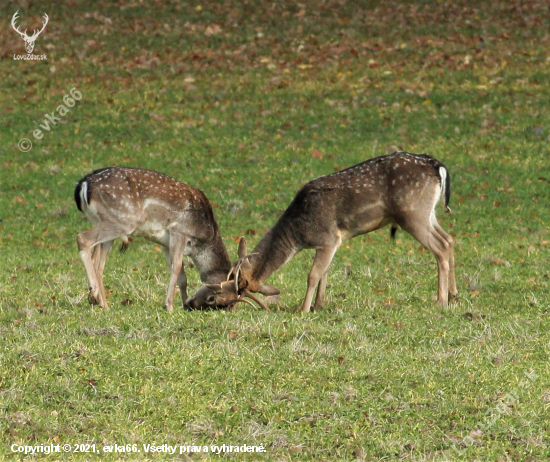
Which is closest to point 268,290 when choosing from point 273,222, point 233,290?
point 233,290

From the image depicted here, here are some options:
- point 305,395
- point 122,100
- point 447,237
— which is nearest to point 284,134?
point 122,100

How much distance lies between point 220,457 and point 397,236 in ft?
27.1

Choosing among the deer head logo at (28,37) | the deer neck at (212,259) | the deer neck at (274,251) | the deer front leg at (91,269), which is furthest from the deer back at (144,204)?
the deer head logo at (28,37)

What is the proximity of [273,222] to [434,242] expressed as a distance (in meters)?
4.59

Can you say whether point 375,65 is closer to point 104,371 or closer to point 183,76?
point 183,76

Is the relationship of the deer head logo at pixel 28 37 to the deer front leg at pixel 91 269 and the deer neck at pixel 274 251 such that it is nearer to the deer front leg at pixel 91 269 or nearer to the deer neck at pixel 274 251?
the deer front leg at pixel 91 269

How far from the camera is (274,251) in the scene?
10.3 m

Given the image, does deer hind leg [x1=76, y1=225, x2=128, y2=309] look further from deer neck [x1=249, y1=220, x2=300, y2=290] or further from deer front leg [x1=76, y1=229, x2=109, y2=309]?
deer neck [x1=249, y1=220, x2=300, y2=290]

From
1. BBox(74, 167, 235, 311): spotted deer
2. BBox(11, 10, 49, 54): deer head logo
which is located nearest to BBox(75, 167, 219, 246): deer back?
BBox(74, 167, 235, 311): spotted deer

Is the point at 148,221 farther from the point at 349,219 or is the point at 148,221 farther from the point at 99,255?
the point at 349,219

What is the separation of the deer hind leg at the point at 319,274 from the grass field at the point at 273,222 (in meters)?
0.38

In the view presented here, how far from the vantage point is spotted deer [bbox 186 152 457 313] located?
32.4 ft

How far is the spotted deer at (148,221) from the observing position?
9.84 m

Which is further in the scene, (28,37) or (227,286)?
(28,37)
